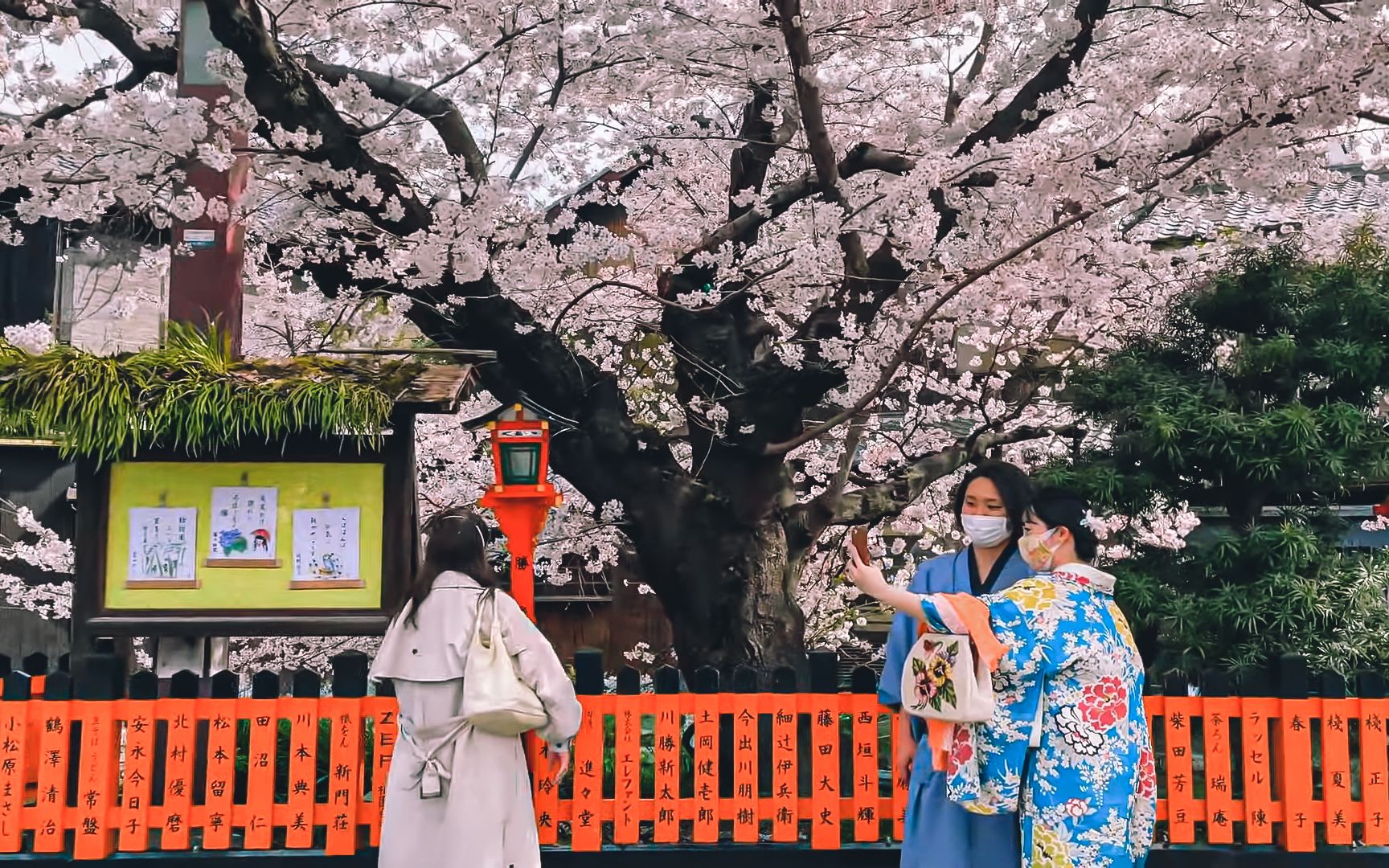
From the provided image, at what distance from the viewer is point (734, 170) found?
7.69 meters

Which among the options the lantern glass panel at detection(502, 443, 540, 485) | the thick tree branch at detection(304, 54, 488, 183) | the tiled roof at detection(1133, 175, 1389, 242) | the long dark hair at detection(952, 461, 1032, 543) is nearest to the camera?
the long dark hair at detection(952, 461, 1032, 543)

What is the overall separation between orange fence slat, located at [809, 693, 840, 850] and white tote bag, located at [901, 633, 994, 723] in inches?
64.7

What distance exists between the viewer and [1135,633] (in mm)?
6164

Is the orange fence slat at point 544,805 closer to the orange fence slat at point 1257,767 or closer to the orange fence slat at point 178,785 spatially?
the orange fence slat at point 178,785

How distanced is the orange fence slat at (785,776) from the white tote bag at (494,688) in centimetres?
149

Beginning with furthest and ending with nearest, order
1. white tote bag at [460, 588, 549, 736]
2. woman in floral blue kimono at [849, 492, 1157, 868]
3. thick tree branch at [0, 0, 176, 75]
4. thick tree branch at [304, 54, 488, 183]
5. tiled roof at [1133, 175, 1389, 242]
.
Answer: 1. tiled roof at [1133, 175, 1389, 242]
2. thick tree branch at [304, 54, 488, 183]
3. thick tree branch at [0, 0, 176, 75]
4. white tote bag at [460, 588, 549, 736]
5. woman in floral blue kimono at [849, 492, 1157, 868]

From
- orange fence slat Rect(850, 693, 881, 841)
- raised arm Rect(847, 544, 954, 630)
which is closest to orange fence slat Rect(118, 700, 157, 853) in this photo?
orange fence slat Rect(850, 693, 881, 841)

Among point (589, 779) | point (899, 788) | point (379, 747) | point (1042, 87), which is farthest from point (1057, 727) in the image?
point (1042, 87)

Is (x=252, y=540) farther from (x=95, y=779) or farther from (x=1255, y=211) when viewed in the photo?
(x=1255, y=211)

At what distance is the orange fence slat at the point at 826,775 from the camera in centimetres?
545

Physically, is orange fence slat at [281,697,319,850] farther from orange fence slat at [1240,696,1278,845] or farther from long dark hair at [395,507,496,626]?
orange fence slat at [1240,696,1278,845]

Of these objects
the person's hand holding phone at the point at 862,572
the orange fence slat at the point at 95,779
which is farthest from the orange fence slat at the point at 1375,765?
the orange fence slat at the point at 95,779

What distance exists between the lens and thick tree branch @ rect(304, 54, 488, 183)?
6.57 metres

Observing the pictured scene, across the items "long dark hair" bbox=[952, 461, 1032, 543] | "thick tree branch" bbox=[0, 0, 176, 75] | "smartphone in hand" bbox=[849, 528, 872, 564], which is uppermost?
"thick tree branch" bbox=[0, 0, 176, 75]
